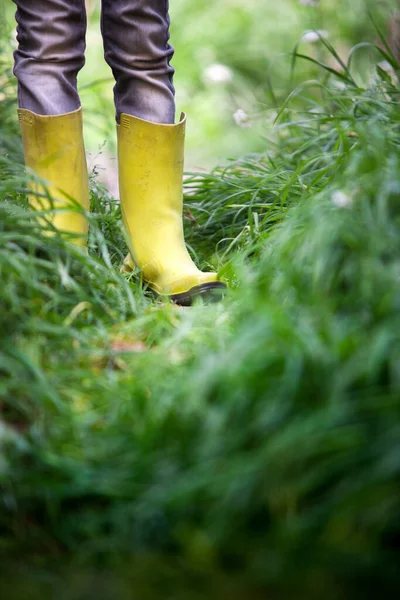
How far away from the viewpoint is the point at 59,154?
4.70 feet

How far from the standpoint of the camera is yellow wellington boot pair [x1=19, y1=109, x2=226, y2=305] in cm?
145

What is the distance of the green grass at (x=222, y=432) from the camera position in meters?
0.69

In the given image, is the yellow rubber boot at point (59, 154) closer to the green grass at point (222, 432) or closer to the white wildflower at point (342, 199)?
the green grass at point (222, 432)

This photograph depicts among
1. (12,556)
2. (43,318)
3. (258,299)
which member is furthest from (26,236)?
(12,556)

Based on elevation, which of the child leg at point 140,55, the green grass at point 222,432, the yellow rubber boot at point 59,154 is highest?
the child leg at point 140,55

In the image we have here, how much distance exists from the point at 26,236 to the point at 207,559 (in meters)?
0.61

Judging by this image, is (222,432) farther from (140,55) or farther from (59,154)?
(140,55)

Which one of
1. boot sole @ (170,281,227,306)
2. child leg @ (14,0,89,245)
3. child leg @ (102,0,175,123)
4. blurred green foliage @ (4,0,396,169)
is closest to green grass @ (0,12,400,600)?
boot sole @ (170,281,227,306)

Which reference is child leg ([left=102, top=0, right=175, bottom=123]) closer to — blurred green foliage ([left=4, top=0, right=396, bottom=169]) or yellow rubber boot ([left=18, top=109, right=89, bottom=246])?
yellow rubber boot ([left=18, top=109, right=89, bottom=246])

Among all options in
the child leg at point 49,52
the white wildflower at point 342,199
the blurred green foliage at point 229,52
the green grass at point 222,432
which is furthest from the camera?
the blurred green foliage at point 229,52

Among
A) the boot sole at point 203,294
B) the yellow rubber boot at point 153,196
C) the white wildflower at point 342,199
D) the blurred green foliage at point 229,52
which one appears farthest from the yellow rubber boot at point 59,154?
the blurred green foliage at point 229,52

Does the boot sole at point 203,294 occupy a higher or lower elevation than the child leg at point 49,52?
lower

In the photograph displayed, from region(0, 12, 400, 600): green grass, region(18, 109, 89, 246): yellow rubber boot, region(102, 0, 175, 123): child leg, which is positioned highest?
region(102, 0, 175, 123): child leg

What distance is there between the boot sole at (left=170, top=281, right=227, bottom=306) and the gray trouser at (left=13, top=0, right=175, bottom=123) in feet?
1.33
